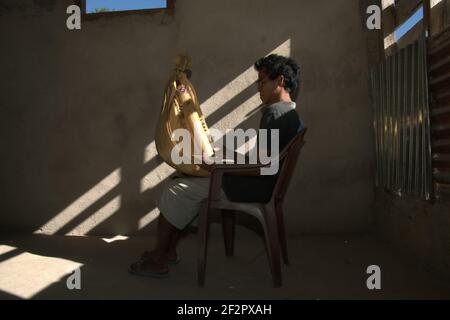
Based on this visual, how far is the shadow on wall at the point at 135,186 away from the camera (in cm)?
408

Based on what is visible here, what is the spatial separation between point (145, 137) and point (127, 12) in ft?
4.33

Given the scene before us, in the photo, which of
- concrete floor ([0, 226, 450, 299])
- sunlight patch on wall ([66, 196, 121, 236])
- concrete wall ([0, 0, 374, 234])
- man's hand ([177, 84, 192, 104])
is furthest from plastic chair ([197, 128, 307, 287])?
sunlight patch on wall ([66, 196, 121, 236])

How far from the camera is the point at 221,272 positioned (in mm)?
2920

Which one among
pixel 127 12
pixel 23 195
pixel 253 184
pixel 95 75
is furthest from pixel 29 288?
pixel 127 12

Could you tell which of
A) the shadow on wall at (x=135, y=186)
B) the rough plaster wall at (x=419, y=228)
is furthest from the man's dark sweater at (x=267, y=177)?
the shadow on wall at (x=135, y=186)

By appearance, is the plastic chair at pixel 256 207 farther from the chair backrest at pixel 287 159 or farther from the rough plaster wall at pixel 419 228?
the rough plaster wall at pixel 419 228

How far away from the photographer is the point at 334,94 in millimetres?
3996

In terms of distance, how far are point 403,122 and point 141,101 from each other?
252cm

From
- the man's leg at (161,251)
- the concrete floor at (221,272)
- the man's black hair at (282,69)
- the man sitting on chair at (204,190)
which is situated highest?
the man's black hair at (282,69)

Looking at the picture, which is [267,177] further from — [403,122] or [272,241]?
[403,122]

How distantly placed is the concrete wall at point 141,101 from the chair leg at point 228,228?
0.93m

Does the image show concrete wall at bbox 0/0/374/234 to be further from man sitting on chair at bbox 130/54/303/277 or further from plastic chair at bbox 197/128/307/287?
plastic chair at bbox 197/128/307/287
